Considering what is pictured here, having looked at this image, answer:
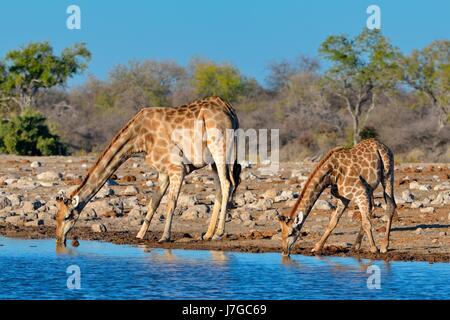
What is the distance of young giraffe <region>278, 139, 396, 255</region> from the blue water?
47 centimetres

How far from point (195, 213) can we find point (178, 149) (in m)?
2.14

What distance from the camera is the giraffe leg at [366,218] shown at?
527 inches

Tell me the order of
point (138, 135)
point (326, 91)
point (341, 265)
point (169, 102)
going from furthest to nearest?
point (169, 102) → point (326, 91) → point (138, 135) → point (341, 265)

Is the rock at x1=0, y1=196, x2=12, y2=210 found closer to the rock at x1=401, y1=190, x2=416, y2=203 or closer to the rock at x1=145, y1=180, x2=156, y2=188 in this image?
the rock at x1=145, y1=180, x2=156, y2=188

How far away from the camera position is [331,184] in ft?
46.0

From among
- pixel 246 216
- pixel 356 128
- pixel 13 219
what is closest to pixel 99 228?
pixel 13 219

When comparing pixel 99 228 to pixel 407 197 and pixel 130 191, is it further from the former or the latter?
pixel 407 197

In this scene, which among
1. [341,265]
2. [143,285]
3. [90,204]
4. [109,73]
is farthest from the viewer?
[109,73]

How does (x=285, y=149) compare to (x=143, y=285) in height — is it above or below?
above

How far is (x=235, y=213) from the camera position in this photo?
17328 millimetres
